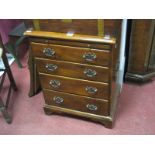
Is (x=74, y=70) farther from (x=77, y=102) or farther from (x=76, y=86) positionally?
(x=77, y=102)

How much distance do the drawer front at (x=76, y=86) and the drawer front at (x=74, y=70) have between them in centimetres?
4

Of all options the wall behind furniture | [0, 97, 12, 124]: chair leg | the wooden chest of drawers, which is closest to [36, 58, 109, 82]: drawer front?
the wooden chest of drawers

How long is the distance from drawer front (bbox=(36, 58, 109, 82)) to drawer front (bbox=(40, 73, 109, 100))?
1.6 inches

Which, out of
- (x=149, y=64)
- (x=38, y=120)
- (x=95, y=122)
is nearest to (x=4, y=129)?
(x=38, y=120)

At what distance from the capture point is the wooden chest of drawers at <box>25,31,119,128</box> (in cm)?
125

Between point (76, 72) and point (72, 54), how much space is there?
140mm

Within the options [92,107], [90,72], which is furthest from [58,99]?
[90,72]

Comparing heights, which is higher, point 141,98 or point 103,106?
point 103,106

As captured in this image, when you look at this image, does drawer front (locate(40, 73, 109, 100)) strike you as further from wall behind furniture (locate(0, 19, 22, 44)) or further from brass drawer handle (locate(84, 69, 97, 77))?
wall behind furniture (locate(0, 19, 22, 44))

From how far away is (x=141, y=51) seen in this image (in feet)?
5.77

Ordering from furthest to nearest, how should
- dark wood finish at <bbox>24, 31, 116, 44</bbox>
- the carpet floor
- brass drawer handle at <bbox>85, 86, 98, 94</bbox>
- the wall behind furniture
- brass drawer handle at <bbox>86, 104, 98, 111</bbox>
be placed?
the wall behind furniture, the carpet floor, brass drawer handle at <bbox>86, 104, 98, 111</bbox>, brass drawer handle at <bbox>85, 86, 98, 94</bbox>, dark wood finish at <bbox>24, 31, 116, 44</bbox>

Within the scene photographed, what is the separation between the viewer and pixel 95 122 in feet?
5.72

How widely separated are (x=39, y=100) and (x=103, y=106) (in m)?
0.66
